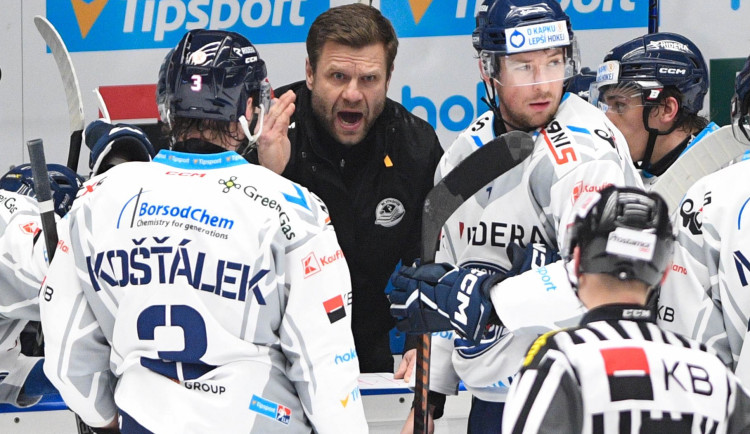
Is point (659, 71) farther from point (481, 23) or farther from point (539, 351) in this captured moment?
point (539, 351)

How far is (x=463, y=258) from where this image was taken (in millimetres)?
2363

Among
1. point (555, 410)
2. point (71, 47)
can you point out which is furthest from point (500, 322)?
point (71, 47)

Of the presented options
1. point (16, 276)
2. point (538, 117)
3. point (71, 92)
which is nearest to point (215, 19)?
point (71, 92)

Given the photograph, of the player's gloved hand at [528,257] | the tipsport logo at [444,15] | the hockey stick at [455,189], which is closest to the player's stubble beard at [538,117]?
the hockey stick at [455,189]

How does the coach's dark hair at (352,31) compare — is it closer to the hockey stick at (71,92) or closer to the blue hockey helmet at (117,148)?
the blue hockey helmet at (117,148)

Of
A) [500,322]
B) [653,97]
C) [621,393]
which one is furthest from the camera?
[653,97]

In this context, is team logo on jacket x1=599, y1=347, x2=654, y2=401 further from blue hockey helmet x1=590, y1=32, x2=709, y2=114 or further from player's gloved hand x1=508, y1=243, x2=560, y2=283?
blue hockey helmet x1=590, y1=32, x2=709, y2=114

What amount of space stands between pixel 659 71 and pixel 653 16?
56 centimetres

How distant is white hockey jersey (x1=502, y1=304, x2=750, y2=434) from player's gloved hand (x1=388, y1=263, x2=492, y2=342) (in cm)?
64

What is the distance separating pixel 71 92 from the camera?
129 inches

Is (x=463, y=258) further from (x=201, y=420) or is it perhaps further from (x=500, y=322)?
(x=201, y=420)

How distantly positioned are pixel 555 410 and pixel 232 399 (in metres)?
0.70

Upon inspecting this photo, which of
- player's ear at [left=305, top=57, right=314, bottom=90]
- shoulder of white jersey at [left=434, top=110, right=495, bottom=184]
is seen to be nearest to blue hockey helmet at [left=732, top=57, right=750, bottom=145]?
shoulder of white jersey at [left=434, top=110, right=495, bottom=184]

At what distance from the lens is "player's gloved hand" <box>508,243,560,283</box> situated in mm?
2153
